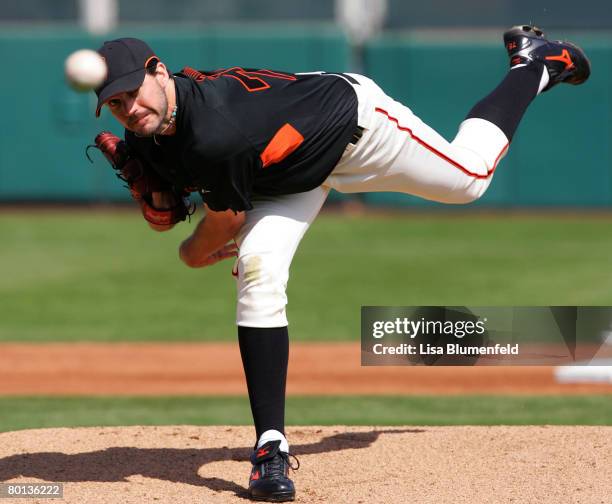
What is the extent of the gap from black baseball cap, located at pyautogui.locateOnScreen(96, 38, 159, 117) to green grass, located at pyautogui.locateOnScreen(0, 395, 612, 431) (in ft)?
7.86

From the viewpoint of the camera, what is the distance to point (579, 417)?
536 cm

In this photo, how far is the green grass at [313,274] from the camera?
8094 millimetres

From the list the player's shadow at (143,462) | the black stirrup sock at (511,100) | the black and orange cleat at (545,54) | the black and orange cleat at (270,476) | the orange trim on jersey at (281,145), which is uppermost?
the black and orange cleat at (545,54)

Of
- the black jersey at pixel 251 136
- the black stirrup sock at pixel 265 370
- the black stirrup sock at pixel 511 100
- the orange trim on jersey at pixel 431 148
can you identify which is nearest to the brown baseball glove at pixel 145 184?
the black jersey at pixel 251 136

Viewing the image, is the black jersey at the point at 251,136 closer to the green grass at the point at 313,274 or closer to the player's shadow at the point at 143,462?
the player's shadow at the point at 143,462

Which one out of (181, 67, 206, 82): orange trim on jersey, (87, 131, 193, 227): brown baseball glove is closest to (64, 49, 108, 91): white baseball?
(181, 67, 206, 82): orange trim on jersey

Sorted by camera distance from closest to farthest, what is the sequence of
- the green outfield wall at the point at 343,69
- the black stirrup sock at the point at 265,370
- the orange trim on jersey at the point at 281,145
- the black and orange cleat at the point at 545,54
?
the orange trim on jersey at the point at 281,145
the black stirrup sock at the point at 265,370
the black and orange cleat at the point at 545,54
the green outfield wall at the point at 343,69

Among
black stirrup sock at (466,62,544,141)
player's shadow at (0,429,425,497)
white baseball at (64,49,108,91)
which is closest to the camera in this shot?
white baseball at (64,49,108,91)

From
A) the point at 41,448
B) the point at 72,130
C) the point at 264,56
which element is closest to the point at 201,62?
the point at 264,56

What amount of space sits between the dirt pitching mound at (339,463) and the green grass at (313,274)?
9.71ft

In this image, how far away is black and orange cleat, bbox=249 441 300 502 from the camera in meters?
3.51

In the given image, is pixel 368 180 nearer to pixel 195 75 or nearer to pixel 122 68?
pixel 195 75

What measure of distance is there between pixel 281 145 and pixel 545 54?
1.34 metres

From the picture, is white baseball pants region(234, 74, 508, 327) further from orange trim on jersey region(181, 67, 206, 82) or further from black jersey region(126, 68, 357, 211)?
orange trim on jersey region(181, 67, 206, 82)
